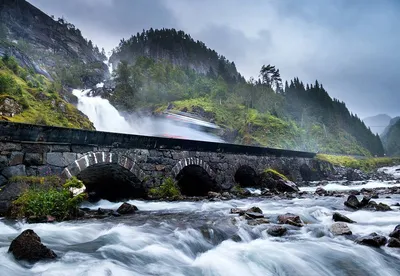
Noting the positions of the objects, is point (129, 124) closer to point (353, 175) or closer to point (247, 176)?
point (247, 176)

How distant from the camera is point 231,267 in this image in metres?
4.66

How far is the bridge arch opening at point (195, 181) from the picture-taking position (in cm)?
1482

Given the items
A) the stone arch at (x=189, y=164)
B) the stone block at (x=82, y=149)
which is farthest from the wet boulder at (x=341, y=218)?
the stone block at (x=82, y=149)

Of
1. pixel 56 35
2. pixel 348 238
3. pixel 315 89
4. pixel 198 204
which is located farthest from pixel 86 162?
pixel 56 35

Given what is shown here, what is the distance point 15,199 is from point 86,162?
236 centimetres

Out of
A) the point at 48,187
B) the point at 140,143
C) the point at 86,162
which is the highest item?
the point at 140,143

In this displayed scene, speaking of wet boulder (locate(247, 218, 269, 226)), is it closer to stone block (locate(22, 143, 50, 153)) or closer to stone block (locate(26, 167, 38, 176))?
stone block (locate(26, 167, 38, 176))

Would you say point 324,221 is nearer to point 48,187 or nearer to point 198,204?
point 198,204

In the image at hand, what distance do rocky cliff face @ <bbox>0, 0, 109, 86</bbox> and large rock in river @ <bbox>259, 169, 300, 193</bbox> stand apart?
63.1 metres

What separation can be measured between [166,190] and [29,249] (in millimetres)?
7962

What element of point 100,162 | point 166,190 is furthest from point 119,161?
point 166,190

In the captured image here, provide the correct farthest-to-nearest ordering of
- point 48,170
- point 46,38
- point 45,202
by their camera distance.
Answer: point 46,38
point 48,170
point 45,202

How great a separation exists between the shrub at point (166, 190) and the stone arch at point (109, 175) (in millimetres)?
499

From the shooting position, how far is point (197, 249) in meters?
5.72
